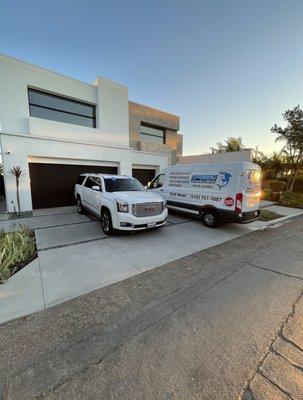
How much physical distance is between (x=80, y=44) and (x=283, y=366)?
1190 cm

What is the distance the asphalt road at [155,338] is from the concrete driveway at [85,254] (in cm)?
36

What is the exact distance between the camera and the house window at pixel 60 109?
10.1m

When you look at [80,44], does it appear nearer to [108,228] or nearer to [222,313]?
[108,228]

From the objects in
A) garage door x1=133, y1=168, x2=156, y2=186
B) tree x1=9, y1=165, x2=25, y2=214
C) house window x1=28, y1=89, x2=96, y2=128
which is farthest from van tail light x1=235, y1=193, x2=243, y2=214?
house window x1=28, y1=89, x2=96, y2=128

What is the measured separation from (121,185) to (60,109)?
6.88m

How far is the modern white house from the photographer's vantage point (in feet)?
30.0

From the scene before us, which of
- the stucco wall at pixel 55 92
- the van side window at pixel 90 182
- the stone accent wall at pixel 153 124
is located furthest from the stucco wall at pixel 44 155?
the van side window at pixel 90 182

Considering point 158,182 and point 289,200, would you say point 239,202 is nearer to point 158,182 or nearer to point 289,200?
point 158,182

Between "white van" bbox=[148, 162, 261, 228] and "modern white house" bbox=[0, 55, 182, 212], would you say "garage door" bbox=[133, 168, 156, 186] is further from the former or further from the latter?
"white van" bbox=[148, 162, 261, 228]

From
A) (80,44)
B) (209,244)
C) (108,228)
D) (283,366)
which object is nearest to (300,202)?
(209,244)

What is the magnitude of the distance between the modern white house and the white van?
5276 millimetres

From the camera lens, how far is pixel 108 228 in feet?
21.0

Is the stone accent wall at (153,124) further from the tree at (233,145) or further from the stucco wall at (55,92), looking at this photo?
the tree at (233,145)

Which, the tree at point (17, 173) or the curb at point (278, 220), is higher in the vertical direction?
the tree at point (17, 173)
